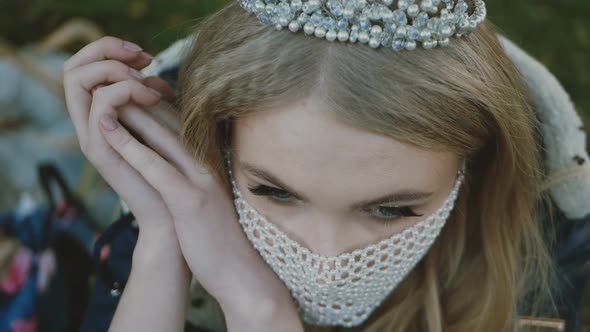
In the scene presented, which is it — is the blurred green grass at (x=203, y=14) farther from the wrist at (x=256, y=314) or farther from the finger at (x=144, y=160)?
the wrist at (x=256, y=314)

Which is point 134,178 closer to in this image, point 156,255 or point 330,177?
point 156,255

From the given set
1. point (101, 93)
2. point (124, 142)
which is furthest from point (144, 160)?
point (101, 93)

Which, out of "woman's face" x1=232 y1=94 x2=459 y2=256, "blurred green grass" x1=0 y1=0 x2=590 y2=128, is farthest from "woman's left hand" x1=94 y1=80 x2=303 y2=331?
"blurred green grass" x1=0 y1=0 x2=590 y2=128

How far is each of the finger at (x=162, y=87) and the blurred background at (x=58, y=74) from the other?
11 cm

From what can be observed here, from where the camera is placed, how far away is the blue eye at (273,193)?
1.23 meters

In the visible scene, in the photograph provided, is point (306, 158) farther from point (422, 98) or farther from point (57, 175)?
point (57, 175)

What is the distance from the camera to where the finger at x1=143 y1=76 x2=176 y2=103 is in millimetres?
1468

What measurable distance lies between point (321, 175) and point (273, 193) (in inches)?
6.8

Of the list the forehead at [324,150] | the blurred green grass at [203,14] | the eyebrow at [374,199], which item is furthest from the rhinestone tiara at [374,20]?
the blurred green grass at [203,14]

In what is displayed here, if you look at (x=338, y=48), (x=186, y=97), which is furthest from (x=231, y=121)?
(x=338, y=48)

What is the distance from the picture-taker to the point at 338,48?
1.07m

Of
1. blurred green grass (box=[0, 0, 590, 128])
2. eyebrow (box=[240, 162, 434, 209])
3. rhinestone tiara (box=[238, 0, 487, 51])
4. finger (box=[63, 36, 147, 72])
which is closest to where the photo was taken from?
rhinestone tiara (box=[238, 0, 487, 51])

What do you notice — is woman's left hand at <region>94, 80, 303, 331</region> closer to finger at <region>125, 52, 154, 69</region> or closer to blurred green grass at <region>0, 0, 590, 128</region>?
finger at <region>125, 52, 154, 69</region>

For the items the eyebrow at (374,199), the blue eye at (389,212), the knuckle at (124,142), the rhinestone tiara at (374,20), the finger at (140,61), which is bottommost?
the blue eye at (389,212)
